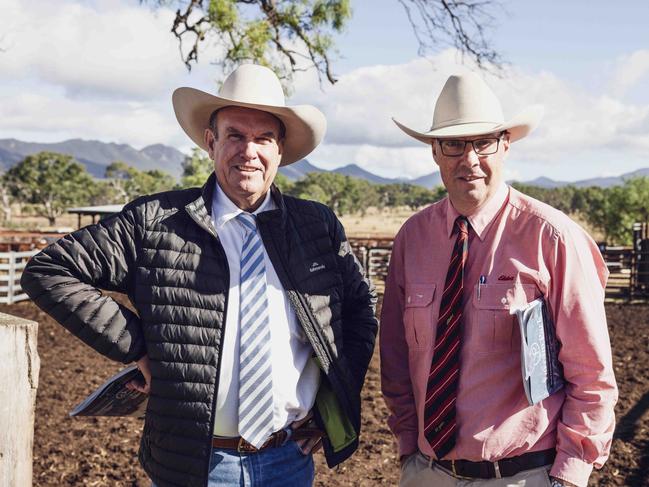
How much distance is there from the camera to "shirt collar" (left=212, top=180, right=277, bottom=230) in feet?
8.67

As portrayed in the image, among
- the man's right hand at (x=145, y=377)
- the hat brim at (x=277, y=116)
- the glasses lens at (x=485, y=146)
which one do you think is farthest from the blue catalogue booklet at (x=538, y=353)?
the man's right hand at (x=145, y=377)

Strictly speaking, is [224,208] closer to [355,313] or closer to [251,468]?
[355,313]

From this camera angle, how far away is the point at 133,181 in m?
87.8

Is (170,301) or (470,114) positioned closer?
(170,301)

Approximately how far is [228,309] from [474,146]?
1036 mm

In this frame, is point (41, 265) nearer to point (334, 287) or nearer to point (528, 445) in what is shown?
point (334, 287)

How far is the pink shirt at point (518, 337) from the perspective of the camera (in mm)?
2377

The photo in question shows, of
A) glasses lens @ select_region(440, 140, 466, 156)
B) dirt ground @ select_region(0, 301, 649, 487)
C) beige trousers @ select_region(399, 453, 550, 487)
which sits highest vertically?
glasses lens @ select_region(440, 140, 466, 156)

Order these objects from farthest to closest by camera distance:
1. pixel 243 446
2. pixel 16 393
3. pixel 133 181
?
pixel 133 181 → pixel 243 446 → pixel 16 393

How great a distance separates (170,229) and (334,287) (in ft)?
2.11

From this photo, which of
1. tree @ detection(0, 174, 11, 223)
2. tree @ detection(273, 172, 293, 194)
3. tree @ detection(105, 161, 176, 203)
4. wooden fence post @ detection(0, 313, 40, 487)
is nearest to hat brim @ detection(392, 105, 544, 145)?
wooden fence post @ detection(0, 313, 40, 487)

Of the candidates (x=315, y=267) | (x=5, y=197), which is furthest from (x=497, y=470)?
(x=5, y=197)

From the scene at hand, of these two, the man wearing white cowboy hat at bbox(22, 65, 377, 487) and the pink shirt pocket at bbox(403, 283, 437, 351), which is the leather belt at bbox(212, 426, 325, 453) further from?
the pink shirt pocket at bbox(403, 283, 437, 351)

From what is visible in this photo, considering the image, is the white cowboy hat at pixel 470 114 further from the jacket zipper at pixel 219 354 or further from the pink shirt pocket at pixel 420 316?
the jacket zipper at pixel 219 354
